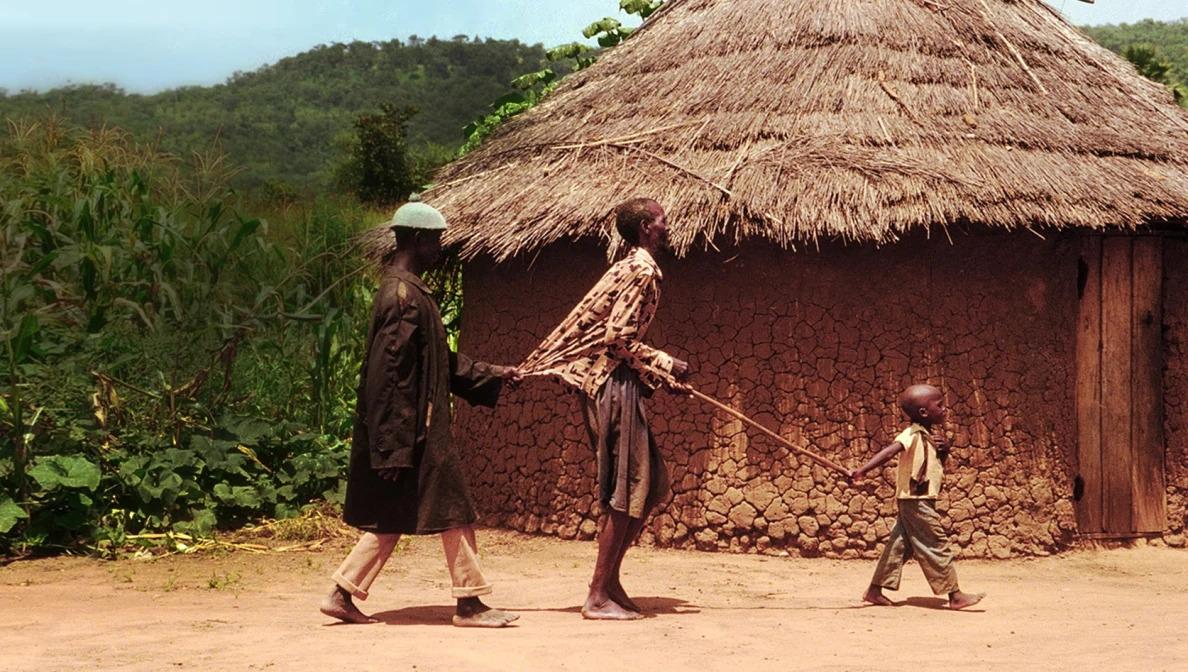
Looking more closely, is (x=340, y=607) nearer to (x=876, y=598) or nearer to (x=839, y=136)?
(x=876, y=598)

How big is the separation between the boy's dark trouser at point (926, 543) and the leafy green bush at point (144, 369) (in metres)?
3.61

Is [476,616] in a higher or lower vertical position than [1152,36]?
lower

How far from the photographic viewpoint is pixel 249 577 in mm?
6762

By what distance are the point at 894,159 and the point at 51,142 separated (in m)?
6.01

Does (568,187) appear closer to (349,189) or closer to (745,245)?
(745,245)

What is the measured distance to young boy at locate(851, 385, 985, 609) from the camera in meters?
5.79

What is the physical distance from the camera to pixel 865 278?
294 inches

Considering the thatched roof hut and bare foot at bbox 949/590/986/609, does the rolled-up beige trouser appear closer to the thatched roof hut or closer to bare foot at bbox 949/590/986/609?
bare foot at bbox 949/590/986/609

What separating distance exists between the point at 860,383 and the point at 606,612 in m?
2.58

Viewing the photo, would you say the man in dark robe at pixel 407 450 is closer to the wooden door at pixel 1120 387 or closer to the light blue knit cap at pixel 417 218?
the light blue knit cap at pixel 417 218

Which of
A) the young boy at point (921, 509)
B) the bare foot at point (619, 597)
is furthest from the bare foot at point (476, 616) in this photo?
the young boy at point (921, 509)

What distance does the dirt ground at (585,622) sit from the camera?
4.67 meters

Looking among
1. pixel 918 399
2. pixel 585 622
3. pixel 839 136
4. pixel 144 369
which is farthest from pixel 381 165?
pixel 585 622

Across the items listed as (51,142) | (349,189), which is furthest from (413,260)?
(349,189)
